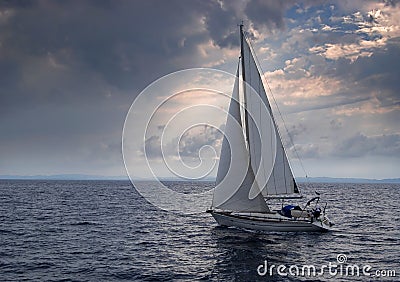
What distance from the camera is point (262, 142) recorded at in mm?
42219

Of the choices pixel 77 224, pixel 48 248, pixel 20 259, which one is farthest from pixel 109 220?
pixel 20 259

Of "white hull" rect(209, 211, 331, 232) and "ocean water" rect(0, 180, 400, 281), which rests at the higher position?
"white hull" rect(209, 211, 331, 232)

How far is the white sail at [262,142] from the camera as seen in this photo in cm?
4138

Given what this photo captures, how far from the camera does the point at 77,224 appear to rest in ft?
171

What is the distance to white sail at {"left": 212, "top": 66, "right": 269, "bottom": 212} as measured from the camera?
137 feet

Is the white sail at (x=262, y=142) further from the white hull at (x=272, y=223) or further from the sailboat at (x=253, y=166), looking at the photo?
the white hull at (x=272, y=223)

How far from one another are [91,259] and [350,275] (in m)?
20.8

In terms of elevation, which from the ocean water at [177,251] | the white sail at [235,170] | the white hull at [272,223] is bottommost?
the ocean water at [177,251]

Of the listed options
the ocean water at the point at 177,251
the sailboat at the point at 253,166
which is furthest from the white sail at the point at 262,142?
the ocean water at the point at 177,251

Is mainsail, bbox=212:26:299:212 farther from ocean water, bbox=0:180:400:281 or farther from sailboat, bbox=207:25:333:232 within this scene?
ocean water, bbox=0:180:400:281

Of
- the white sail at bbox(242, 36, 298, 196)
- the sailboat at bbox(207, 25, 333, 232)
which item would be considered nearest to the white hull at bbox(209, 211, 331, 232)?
the sailboat at bbox(207, 25, 333, 232)

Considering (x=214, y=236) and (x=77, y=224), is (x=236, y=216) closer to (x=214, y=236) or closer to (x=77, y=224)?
(x=214, y=236)

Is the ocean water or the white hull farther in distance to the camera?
the white hull

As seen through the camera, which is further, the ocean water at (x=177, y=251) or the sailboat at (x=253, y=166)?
the sailboat at (x=253, y=166)
